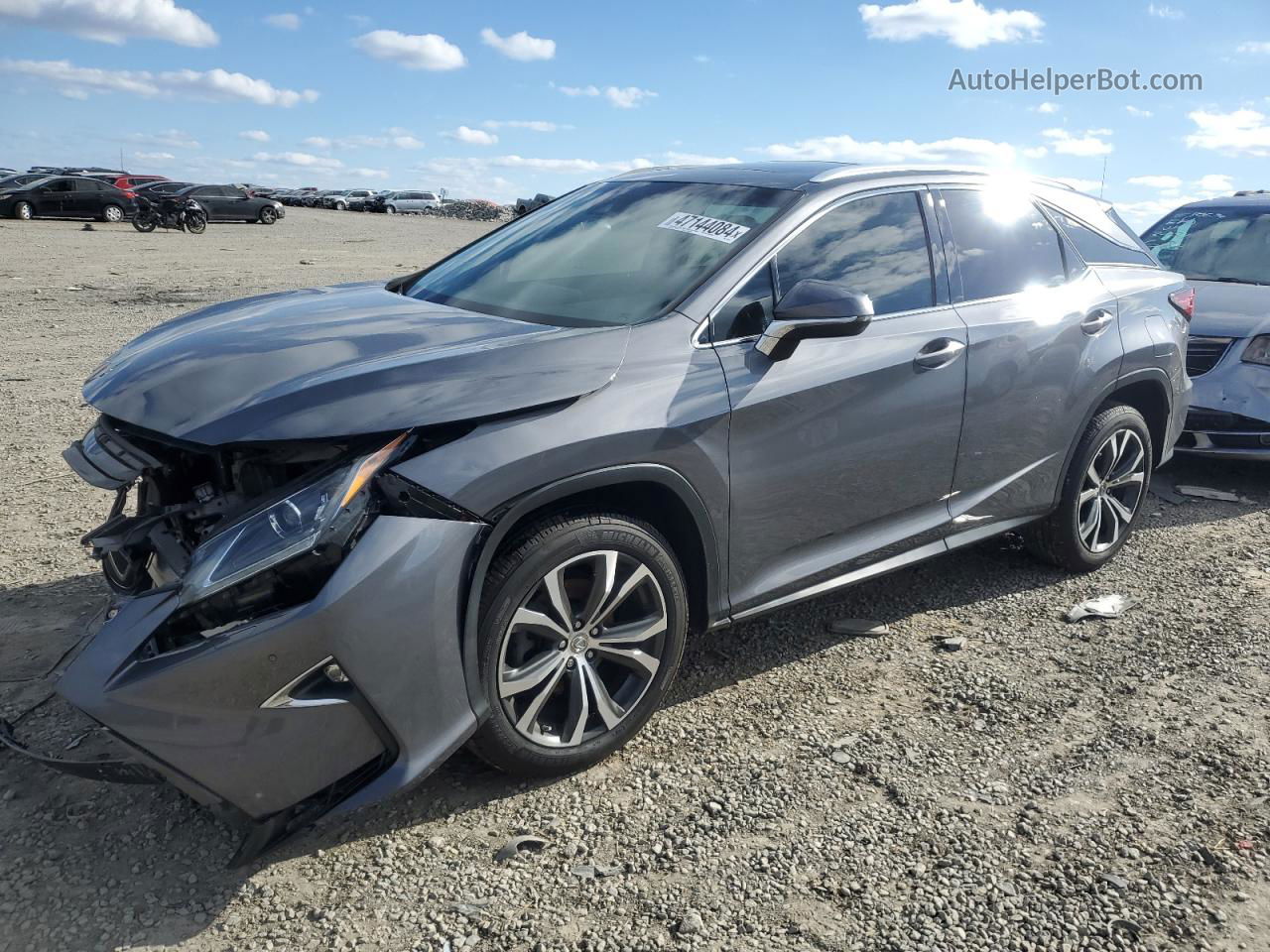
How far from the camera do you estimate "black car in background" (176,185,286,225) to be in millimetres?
36406

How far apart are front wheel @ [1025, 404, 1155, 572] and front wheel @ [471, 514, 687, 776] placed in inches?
92.5

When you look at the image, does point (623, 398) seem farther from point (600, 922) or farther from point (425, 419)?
point (600, 922)

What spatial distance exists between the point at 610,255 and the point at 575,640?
1486mm

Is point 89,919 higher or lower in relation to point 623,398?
lower

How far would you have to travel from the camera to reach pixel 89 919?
8.12ft

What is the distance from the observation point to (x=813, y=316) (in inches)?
121

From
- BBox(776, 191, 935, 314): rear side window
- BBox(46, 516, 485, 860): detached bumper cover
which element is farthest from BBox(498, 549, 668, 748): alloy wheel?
BBox(776, 191, 935, 314): rear side window

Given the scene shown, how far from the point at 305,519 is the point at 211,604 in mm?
294

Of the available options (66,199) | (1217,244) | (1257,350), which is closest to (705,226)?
(1257,350)

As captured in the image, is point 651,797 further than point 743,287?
No

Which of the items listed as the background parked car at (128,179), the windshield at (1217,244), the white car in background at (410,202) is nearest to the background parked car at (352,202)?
the white car in background at (410,202)

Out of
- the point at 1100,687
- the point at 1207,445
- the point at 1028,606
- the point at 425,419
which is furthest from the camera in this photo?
the point at 1207,445

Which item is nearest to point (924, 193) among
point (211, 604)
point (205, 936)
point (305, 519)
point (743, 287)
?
point (743, 287)

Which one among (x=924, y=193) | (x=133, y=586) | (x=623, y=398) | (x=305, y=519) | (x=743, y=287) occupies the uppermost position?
(x=924, y=193)
